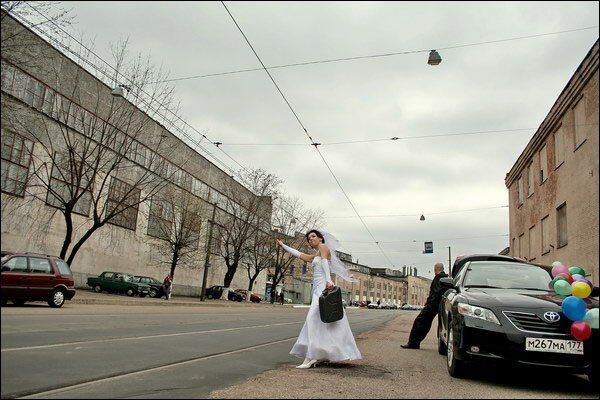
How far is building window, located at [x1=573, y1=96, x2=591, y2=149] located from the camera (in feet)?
52.5

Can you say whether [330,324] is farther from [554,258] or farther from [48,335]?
[554,258]

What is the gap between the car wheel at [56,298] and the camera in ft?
56.4

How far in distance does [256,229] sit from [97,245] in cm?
1602

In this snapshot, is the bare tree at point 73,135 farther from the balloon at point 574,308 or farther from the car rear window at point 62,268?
the balloon at point 574,308

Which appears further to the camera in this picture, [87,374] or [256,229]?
[256,229]

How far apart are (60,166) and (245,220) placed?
72.1ft

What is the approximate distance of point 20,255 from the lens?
50.7 feet

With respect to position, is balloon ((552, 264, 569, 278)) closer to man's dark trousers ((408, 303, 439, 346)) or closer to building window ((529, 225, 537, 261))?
man's dark trousers ((408, 303, 439, 346))

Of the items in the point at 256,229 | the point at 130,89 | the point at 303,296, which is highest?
the point at 130,89

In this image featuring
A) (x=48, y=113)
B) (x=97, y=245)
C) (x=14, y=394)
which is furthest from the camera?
(x=97, y=245)

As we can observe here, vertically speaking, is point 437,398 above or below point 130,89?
below

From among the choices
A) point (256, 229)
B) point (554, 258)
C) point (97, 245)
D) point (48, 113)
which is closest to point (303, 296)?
point (256, 229)

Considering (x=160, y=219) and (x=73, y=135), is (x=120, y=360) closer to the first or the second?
(x=73, y=135)

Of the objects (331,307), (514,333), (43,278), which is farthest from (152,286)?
(514,333)
